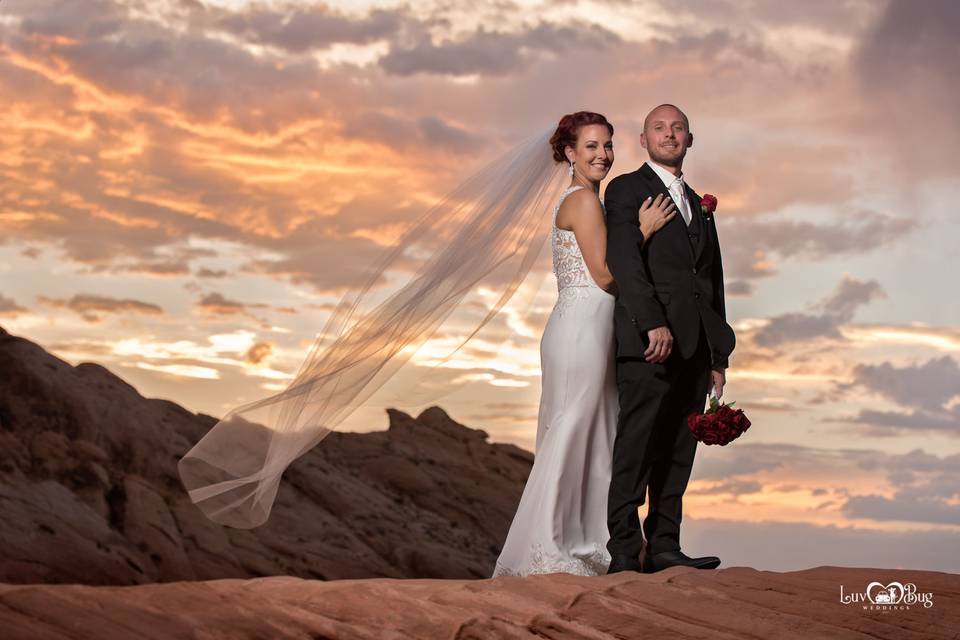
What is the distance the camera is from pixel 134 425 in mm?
13211

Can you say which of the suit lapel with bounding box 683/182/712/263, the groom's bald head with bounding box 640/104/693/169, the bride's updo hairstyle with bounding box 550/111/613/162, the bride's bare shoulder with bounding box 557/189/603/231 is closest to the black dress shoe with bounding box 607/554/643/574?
the suit lapel with bounding box 683/182/712/263

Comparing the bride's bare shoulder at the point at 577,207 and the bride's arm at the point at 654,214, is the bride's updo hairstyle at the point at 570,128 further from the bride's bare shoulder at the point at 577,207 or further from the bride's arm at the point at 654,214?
the bride's arm at the point at 654,214

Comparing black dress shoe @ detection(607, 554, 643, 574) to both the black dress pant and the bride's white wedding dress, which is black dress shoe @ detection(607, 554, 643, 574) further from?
the bride's white wedding dress

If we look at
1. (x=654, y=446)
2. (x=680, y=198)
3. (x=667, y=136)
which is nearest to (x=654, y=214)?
(x=680, y=198)

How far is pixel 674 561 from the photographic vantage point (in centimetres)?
667

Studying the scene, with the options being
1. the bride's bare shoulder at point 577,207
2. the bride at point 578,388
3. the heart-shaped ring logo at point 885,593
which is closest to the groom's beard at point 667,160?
the bride at point 578,388

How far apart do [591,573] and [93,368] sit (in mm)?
8751

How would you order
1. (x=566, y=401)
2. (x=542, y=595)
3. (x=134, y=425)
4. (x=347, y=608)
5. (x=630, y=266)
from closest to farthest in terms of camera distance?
(x=347, y=608), (x=542, y=595), (x=630, y=266), (x=566, y=401), (x=134, y=425)

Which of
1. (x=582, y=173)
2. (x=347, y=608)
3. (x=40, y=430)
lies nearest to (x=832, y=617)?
(x=347, y=608)

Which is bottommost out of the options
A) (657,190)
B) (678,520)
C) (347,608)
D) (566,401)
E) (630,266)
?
(347,608)

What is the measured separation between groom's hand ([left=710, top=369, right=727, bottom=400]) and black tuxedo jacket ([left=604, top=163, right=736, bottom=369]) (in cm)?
6

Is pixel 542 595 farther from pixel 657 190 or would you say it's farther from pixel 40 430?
pixel 40 430

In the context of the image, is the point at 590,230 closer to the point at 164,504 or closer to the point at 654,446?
the point at 654,446

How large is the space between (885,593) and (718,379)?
61.3 inches
